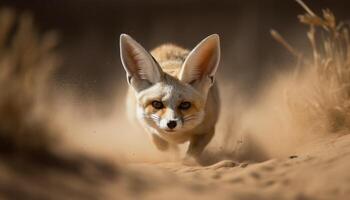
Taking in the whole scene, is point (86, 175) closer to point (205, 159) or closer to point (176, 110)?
point (176, 110)

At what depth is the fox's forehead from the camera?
5.05 meters

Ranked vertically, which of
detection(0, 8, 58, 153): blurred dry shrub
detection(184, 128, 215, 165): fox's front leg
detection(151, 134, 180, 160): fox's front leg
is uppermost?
detection(151, 134, 180, 160): fox's front leg

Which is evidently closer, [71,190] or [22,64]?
[71,190]

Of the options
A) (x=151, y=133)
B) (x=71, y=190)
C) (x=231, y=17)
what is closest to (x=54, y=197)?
(x=71, y=190)

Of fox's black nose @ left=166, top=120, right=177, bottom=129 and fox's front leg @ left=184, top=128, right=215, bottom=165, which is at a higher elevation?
fox's front leg @ left=184, top=128, right=215, bottom=165

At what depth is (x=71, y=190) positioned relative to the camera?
332 cm

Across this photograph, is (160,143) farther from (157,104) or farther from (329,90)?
(329,90)

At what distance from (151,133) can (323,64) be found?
70.1 inches

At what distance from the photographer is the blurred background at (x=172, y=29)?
815 centimetres

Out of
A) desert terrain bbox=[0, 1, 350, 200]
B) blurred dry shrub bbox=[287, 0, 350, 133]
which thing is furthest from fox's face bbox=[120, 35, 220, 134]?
blurred dry shrub bbox=[287, 0, 350, 133]

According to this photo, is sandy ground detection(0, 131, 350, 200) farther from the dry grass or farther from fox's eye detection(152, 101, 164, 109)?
the dry grass

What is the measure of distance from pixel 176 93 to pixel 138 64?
439 mm

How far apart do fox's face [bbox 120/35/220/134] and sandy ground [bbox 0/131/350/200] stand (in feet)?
2.90

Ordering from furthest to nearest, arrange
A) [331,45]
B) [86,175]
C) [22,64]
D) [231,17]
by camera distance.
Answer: [231,17], [331,45], [22,64], [86,175]
